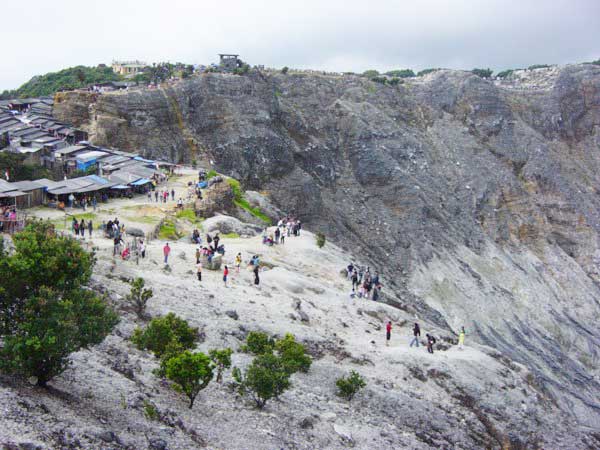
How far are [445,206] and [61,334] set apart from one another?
2346 inches

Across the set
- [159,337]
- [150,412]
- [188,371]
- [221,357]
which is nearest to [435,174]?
[221,357]

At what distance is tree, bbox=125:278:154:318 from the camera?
21755 millimetres

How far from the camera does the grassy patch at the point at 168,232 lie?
35844 mm

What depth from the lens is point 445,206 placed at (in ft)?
228

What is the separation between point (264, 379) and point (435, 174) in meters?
58.9

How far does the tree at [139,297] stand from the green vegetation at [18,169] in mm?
25389

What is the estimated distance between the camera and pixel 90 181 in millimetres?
40938

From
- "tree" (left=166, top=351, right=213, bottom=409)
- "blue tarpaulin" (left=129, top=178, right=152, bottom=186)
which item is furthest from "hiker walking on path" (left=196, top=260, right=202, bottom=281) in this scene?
"blue tarpaulin" (left=129, top=178, right=152, bottom=186)

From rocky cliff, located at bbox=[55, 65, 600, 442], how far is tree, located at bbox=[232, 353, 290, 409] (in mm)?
28863

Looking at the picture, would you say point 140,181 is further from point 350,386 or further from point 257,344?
point 350,386

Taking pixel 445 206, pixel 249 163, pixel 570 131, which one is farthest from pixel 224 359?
pixel 570 131

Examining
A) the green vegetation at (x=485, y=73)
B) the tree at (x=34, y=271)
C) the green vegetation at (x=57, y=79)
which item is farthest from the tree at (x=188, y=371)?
the green vegetation at (x=485, y=73)

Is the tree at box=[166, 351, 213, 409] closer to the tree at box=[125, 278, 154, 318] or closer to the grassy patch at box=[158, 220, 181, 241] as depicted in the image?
the tree at box=[125, 278, 154, 318]

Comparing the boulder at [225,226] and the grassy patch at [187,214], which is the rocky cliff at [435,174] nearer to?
the boulder at [225,226]
